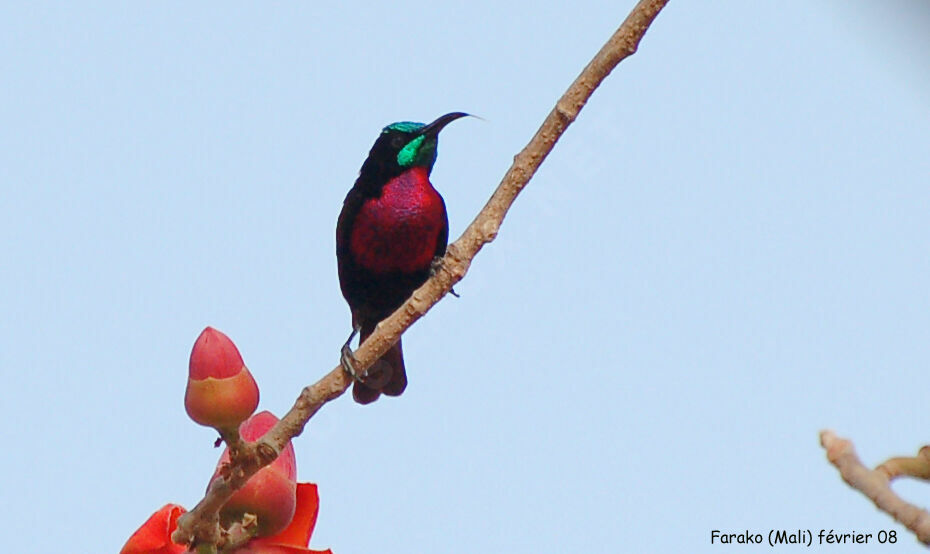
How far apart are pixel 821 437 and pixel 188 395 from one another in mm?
1117

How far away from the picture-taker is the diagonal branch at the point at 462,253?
176 cm

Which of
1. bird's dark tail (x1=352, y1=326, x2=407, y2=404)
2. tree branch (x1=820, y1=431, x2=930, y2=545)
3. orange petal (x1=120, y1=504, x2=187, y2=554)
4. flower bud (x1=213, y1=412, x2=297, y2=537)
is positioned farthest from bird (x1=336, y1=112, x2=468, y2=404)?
tree branch (x1=820, y1=431, x2=930, y2=545)

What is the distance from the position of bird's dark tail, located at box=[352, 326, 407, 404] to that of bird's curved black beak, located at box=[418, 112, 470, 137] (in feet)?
2.38

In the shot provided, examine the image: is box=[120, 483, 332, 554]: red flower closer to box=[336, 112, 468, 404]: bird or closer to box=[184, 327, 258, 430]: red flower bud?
box=[184, 327, 258, 430]: red flower bud

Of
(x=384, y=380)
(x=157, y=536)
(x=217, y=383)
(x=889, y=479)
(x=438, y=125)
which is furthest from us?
(x=384, y=380)

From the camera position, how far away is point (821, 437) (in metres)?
0.96

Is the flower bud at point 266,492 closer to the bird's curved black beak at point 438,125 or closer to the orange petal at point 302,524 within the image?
the orange petal at point 302,524

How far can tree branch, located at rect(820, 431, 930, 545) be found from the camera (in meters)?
0.83

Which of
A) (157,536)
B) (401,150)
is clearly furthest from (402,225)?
(157,536)

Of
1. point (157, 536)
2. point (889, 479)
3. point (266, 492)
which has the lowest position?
point (889, 479)

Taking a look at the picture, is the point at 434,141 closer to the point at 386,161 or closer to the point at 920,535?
the point at 386,161

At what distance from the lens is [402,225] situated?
13.8 feet

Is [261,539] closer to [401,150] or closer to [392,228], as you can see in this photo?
[392,228]

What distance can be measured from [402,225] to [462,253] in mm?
2321
